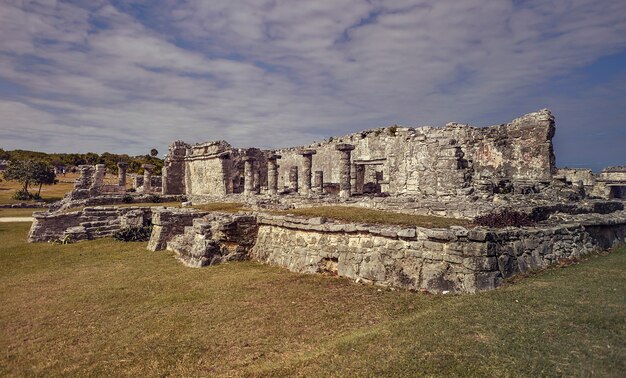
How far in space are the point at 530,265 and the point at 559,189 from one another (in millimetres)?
11402

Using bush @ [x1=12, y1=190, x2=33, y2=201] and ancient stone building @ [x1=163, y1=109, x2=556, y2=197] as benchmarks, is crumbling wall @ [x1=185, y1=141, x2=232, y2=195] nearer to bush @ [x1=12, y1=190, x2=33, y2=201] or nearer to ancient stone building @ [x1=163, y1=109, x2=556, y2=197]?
ancient stone building @ [x1=163, y1=109, x2=556, y2=197]

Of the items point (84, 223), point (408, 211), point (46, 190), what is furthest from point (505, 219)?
point (46, 190)

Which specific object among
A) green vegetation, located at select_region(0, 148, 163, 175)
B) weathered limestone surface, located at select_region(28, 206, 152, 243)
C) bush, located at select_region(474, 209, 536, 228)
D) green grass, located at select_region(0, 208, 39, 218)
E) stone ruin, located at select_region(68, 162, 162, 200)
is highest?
green vegetation, located at select_region(0, 148, 163, 175)

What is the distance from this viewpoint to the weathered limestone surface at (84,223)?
16.8 m

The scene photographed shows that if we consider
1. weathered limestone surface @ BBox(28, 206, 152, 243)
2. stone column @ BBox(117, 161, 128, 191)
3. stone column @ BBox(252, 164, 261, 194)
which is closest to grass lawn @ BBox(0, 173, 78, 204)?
stone column @ BBox(117, 161, 128, 191)

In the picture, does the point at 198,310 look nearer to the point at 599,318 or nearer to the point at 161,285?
the point at 161,285

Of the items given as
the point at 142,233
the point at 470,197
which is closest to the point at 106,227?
the point at 142,233

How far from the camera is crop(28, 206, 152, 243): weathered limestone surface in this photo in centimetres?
1677

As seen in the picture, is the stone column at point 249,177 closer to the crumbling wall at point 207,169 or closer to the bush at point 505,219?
the crumbling wall at point 207,169

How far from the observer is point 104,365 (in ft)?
16.7

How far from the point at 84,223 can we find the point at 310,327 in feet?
49.6

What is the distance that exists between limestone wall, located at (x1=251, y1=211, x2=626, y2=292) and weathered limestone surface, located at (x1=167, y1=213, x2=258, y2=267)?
31.0 inches

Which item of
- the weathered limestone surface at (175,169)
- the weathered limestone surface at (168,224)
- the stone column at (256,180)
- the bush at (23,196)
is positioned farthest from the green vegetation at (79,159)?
the weathered limestone surface at (168,224)

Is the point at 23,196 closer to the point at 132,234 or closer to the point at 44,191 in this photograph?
the point at 44,191
